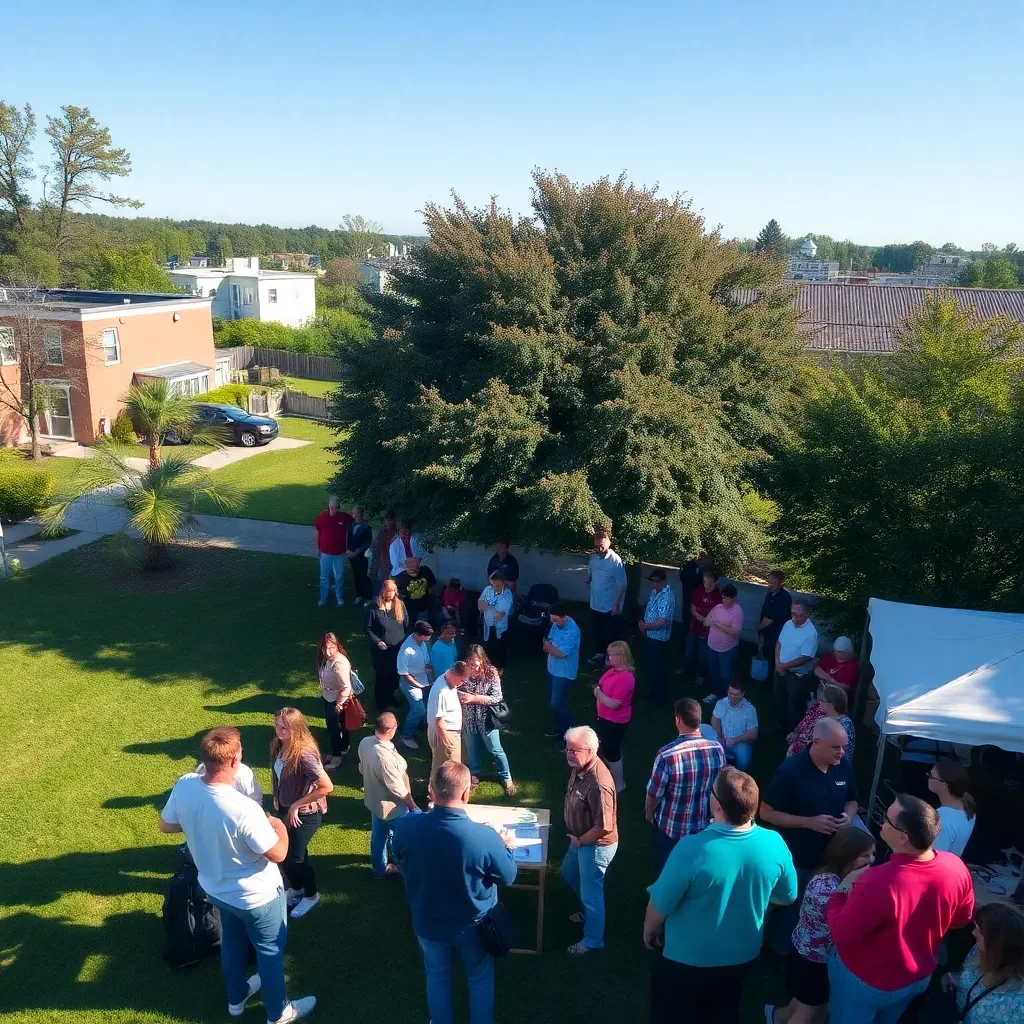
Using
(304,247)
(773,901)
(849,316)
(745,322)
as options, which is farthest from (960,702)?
(304,247)

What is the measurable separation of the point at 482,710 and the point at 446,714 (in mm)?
653

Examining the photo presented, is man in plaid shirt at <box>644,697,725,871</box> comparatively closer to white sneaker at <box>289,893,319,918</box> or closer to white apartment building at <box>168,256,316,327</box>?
white sneaker at <box>289,893,319,918</box>

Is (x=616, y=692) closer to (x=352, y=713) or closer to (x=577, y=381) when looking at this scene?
(x=352, y=713)

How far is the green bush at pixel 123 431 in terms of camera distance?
24344mm

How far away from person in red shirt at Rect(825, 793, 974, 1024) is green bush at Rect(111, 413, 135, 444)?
81.5 feet

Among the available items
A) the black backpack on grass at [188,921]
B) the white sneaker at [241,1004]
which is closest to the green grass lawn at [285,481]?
the black backpack on grass at [188,921]

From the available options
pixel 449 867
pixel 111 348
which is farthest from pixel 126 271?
pixel 449 867

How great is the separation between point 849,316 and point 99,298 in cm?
3236

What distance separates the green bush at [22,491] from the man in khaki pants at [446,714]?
516 inches

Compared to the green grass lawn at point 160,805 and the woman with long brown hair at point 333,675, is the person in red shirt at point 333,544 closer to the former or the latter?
the green grass lawn at point 160,805

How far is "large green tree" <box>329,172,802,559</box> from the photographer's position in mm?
9906

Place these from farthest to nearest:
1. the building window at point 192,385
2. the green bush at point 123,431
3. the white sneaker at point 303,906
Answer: the building window at point 192,385, the green bush at point 123,431, the white sneaker at point 303,906

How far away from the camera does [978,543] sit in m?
8.00

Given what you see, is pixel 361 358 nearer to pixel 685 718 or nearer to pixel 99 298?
pixel 685 718
